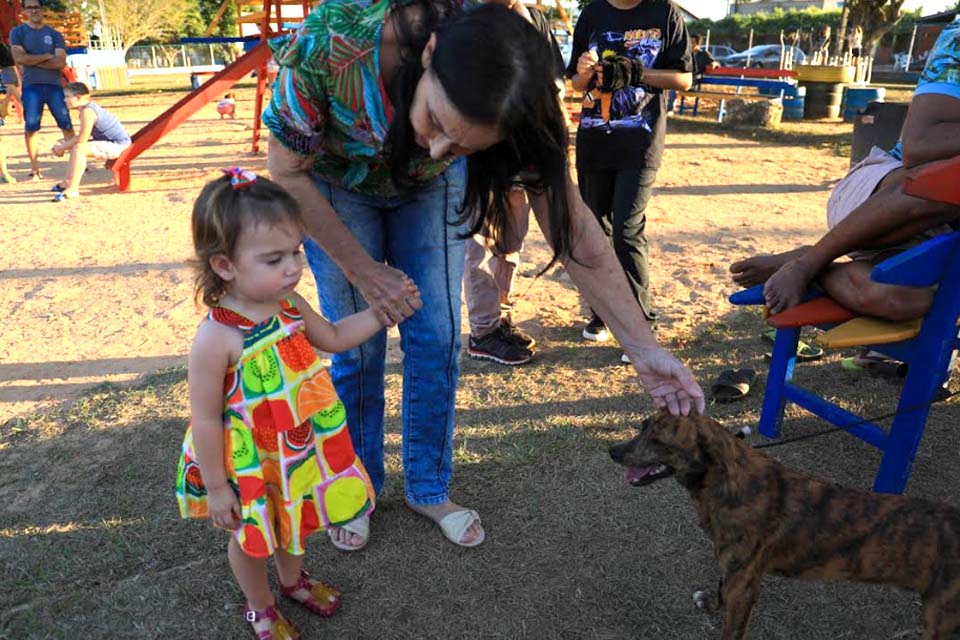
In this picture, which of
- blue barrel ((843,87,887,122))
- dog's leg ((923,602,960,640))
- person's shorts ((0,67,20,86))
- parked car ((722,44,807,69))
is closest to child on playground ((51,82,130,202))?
person's shorts ((0,67,20,86))

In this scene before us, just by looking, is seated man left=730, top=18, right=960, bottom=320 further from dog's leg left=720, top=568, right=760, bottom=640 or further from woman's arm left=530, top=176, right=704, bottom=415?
dog's leg left=720, top=568, right=760, bottom=640

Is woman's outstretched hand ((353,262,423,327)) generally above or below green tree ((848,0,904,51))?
below

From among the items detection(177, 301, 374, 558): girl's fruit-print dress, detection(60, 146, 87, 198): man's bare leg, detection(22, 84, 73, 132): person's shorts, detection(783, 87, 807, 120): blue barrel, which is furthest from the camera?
detection(783, 87, 807, 120): blue barrel

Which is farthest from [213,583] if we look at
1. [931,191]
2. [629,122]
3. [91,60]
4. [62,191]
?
[91,60]

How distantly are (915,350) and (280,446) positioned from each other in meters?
2.14

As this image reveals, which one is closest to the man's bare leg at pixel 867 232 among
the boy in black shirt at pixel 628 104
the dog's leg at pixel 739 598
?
the dog's leg at pixel 739 598

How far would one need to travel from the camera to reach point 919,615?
220 cm

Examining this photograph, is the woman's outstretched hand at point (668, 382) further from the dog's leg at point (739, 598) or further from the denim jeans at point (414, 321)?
the denim jeans at point (414, 321)

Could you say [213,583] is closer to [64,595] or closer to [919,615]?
[64,595]

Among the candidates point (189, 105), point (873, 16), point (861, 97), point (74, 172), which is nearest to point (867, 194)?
point (74, 172)

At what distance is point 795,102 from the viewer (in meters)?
14.3

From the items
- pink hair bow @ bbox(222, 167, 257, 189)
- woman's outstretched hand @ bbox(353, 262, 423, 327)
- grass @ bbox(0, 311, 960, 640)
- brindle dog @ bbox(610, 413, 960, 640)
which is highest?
pink hair bow @ bbox(222, 167, 257, 189)

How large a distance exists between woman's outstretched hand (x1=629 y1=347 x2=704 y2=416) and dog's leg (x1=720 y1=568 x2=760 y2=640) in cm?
46

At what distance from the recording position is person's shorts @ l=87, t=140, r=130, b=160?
27.4ft
